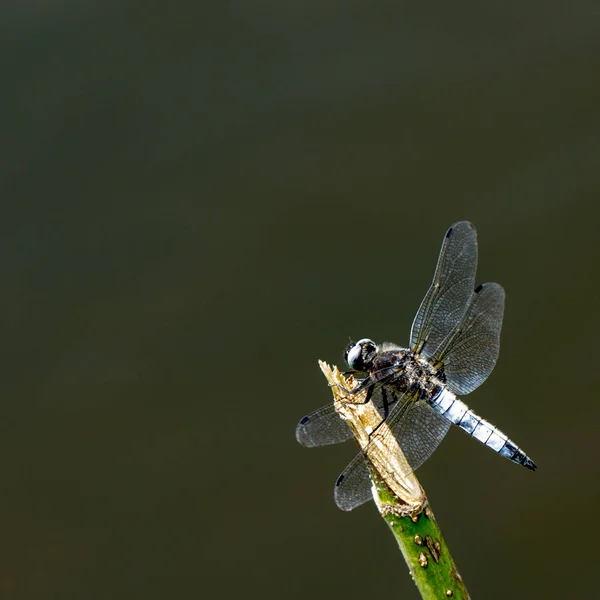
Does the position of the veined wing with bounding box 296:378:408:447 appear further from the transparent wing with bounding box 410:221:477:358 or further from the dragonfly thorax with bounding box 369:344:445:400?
the transparent wing with bounding box 410:221:477:358

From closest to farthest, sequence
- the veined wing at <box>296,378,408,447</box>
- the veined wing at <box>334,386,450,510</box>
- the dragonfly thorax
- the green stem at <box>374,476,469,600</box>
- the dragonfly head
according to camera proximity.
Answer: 1. the green stem at <box>374,476,469,600</box>
2. the veined wing at <box>334,386,450,510</box>
3. the veined wing at <box>296,378,408,447</box>
4. the dragonfly thorax
5. the dragonfly head

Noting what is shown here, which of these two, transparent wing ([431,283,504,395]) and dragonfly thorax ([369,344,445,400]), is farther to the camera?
transparent wing ([431,283,504,395])

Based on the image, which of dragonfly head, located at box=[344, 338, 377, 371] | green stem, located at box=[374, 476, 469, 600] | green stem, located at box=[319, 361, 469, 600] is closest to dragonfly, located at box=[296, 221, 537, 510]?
dragonfly head, located at box=[344, 338, 377, 371]

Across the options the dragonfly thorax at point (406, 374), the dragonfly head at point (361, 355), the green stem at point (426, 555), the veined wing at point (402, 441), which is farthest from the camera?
the dragonfly head at point (361, 355)

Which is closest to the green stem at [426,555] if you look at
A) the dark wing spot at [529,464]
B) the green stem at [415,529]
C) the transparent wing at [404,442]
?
the green stem at [415,529]

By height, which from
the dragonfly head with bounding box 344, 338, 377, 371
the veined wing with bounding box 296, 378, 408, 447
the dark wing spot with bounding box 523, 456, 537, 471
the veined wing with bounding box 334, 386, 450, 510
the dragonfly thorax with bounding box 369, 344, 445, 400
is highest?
the dragonfly head with bounding box 344, 338, 377, 371

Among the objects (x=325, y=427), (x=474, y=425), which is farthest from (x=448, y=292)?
(x=325, y=427)

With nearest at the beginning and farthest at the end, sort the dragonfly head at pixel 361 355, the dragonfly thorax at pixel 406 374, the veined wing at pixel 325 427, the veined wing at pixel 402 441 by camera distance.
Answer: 1. the veined wing at pixel 402 441
2. the veined wing at pixel 325 427
3. the dragonfly thorax at pixel 406 374
4. the dragonfly head at pixel 361 355

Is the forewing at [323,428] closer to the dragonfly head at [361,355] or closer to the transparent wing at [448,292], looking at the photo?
the dragonfly head at [361,355]
